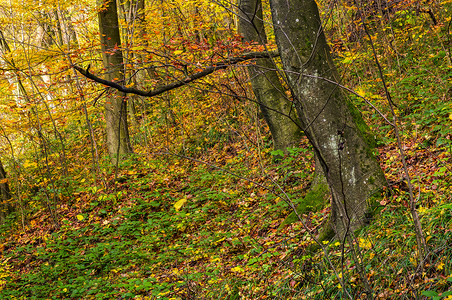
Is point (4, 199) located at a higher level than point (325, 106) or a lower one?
lower

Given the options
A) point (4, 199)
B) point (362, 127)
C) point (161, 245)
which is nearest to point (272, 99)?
point (362, 127)

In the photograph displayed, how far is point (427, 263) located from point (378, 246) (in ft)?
1.33

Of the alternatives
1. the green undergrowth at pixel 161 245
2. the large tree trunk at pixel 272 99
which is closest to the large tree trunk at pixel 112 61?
the green undergrowth at pixel 161 245

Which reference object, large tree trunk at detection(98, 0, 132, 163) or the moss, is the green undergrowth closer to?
the moss

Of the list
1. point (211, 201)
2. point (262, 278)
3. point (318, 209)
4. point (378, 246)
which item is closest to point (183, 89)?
point (211, 201)

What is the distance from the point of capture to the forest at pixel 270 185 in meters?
2.47

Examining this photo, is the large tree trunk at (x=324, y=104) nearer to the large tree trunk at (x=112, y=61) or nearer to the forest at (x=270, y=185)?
the forest at (x=270, y=185)

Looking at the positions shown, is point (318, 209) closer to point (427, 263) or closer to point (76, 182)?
point (427, 263)

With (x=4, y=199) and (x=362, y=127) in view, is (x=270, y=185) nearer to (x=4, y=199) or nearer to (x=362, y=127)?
(x=362, y=127)

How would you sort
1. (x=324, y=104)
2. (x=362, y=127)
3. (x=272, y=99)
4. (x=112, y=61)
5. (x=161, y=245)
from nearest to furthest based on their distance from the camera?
1. (x=324, y=104)
2. (x=362, y=127)
3. (x=161, y=245)
4. (x=272, y=99)
5. (x=112, y=61)

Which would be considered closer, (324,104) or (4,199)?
(324,104)

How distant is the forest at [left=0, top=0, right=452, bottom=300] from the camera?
2.47 metres

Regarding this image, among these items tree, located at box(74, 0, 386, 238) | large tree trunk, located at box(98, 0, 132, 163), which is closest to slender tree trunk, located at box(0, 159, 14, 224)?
large tree trunk, located at box(98, 0, 132, 163)

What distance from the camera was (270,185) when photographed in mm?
5316
